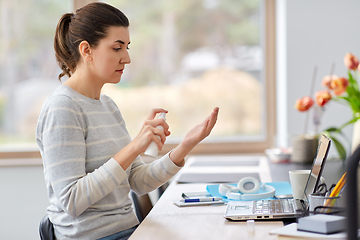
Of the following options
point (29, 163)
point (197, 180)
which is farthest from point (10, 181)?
point (197, 180)

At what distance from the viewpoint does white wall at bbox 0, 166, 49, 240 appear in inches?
112

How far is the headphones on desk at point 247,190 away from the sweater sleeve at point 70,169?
1.32 ft

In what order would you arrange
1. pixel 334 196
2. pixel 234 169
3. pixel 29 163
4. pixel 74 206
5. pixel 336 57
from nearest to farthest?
pixel 334 196
pixel 74 206
pixel 234 169
pixel 336 57
pixel 29 163

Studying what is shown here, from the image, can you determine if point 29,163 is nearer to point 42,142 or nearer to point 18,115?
point 18,115

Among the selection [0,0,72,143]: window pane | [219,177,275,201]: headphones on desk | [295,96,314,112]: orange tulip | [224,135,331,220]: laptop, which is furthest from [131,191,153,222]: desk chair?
[0,0,72,143]: window pane

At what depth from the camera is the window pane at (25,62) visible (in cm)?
299

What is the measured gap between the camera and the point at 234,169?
6.77 ft

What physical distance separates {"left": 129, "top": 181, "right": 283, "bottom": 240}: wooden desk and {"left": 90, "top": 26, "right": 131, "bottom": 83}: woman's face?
0.48m

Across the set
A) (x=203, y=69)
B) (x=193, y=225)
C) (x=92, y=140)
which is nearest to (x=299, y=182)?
(x=193, y=225)

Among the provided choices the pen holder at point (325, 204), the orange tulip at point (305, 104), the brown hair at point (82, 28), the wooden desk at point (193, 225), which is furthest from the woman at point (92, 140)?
the orange tulip at point (305, 104)

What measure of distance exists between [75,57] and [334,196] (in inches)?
36.9

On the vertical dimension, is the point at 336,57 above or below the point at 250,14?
below

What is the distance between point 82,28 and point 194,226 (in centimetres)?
74

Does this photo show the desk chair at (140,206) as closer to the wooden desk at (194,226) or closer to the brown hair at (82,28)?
the wooden desk at (194,226)
